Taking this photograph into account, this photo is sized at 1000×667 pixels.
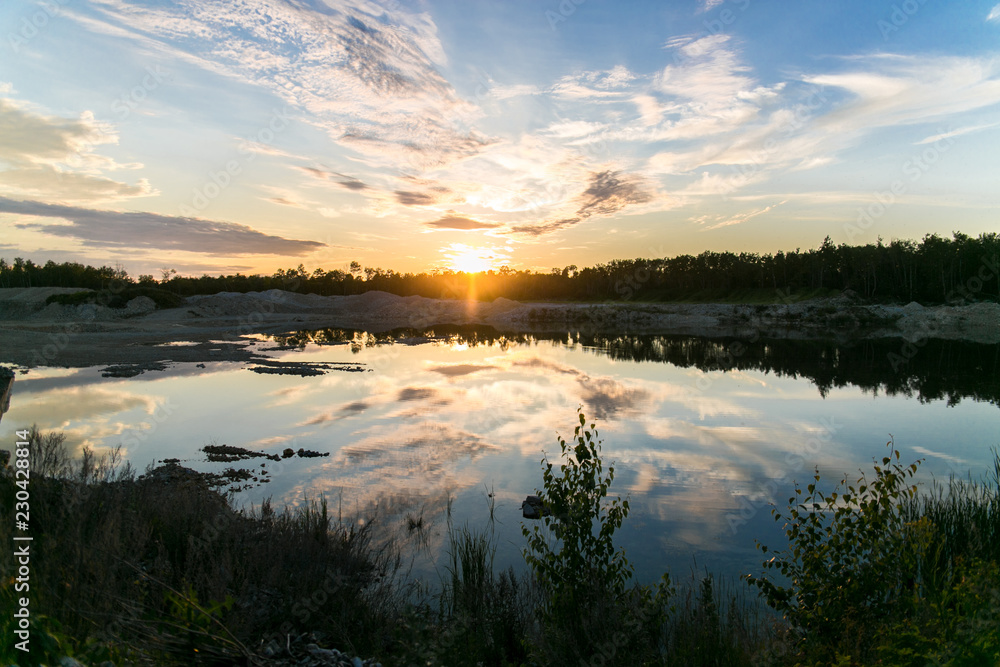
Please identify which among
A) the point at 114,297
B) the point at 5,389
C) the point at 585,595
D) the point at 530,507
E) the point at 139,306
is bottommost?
the point at 530,507

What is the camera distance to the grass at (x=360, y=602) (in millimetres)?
4328

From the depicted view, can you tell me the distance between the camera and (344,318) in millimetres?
98812

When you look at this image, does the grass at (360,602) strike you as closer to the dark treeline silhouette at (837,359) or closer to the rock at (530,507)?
the rock at (530,507)

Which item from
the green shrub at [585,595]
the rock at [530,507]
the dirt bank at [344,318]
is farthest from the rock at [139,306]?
the green shrub at [585,595]

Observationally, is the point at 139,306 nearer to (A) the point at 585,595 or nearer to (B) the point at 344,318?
(B) the point at 344,318

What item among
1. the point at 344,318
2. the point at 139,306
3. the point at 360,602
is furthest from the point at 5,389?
the point at 344,318

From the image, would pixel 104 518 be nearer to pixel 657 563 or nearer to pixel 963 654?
pixel 657 563

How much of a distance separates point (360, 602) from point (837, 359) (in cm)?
3922

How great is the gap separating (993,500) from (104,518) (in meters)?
13.7

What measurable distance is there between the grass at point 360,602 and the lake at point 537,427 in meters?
1.39

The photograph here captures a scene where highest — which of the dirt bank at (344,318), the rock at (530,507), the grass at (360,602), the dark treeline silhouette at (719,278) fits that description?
the dark treeline silhouette at (719,278)

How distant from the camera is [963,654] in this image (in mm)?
3652

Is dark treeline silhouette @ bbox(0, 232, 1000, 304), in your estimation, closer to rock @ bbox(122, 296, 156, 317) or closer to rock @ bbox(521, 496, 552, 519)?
rock @ bbox(122, 296, 156, 317)

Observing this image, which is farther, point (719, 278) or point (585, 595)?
point (719, 278)
